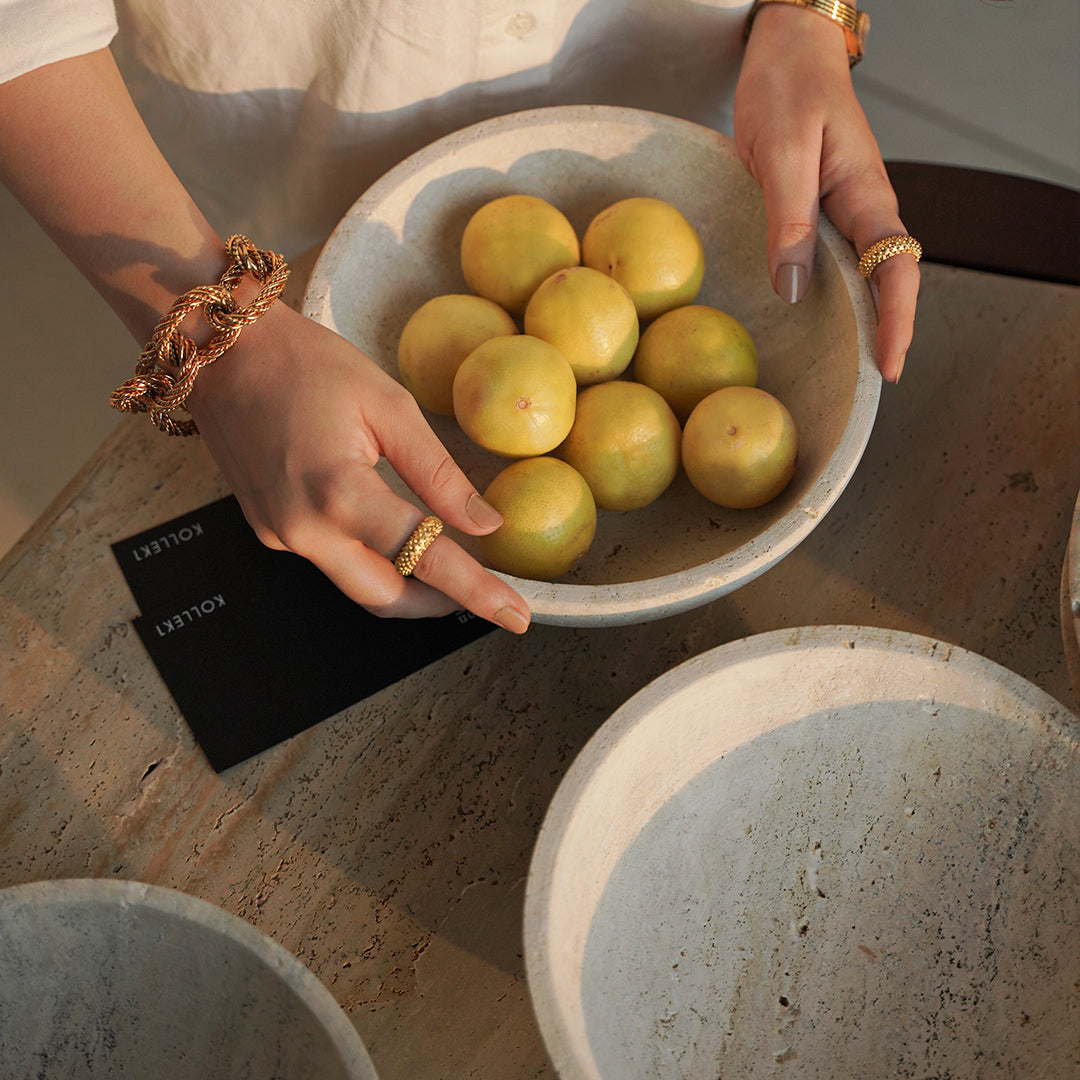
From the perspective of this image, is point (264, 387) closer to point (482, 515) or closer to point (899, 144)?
point (482, 515)

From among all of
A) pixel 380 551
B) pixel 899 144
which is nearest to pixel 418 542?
pixel 380 551

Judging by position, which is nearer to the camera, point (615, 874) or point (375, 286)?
point (615, 874)

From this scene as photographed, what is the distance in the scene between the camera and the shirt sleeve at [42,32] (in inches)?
24.5

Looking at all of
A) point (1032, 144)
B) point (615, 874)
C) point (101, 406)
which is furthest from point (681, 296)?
point (1032, 144)

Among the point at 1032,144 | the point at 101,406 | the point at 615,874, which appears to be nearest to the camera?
the point at 615,874

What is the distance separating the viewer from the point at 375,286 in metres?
0.84

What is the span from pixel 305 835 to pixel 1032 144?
→ 2304 mm

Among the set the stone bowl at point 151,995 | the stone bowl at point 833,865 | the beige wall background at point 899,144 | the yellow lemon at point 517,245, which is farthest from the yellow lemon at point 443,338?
the beige wall background at point 899,144

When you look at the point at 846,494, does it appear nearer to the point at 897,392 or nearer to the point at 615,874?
the point at 897,392

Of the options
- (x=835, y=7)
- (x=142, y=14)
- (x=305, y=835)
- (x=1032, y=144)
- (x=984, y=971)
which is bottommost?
(x=1032, y=144)

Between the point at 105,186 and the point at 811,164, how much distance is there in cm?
57

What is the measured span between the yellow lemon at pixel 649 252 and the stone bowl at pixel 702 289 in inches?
2.5

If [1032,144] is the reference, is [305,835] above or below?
above

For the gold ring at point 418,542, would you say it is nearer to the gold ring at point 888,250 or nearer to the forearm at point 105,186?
the forearm at point 105,186
